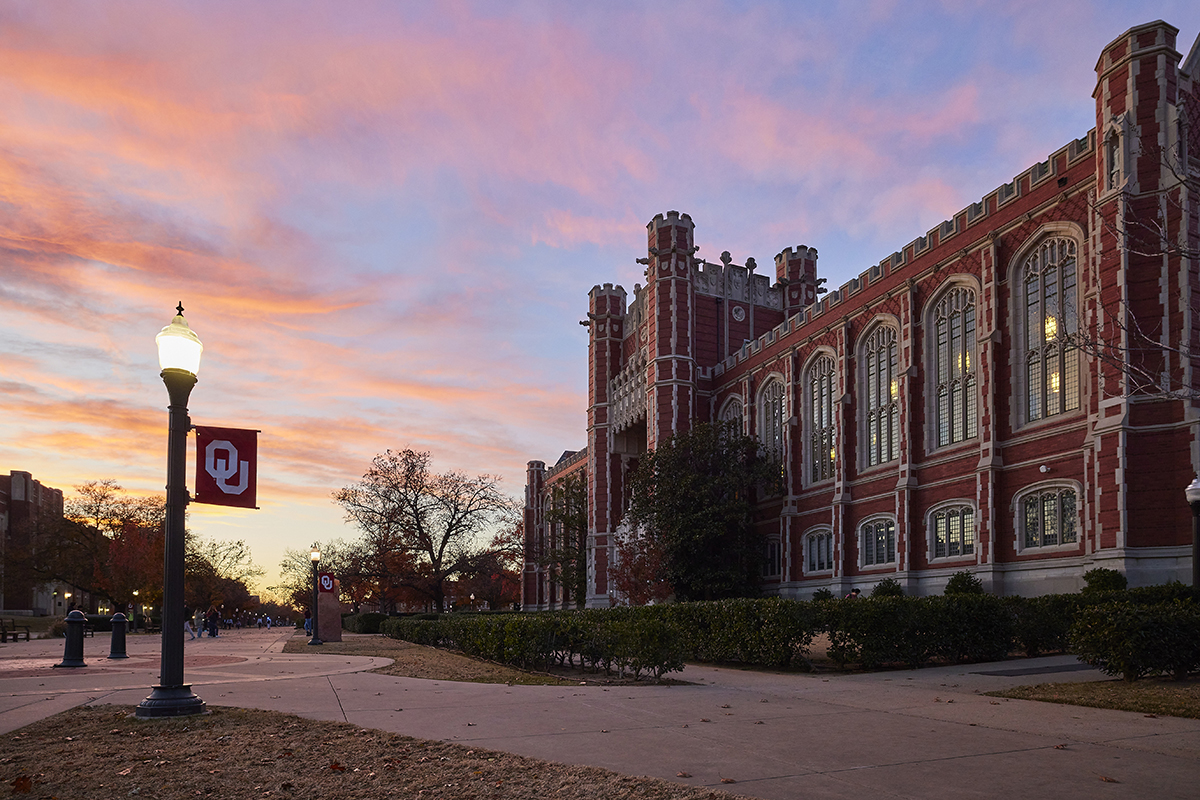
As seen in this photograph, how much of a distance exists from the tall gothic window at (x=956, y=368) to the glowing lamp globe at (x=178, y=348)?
2712cm

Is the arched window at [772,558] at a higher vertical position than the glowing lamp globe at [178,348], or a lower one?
lower

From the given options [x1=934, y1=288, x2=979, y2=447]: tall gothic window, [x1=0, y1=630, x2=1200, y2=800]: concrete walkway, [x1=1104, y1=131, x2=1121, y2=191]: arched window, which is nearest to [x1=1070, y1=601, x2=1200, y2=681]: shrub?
[x1=0, y1=630, x2=1200, y2=800]: concrete walkway

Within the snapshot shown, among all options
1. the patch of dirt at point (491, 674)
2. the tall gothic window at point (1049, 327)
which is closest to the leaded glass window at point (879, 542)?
the tall gothic window at point (1049, 327)

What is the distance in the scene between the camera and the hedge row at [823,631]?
15023mm

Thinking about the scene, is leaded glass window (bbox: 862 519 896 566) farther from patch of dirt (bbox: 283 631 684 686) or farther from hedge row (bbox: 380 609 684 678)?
patch of dirt (bbox: 283 631 684 686)

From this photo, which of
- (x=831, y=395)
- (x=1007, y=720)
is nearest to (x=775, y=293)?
(x=831, y=395)

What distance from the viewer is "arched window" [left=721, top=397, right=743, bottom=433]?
48028 mm

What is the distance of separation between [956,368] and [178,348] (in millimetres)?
28606

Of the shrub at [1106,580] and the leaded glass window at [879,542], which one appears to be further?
the leaded glass window at [879,542]

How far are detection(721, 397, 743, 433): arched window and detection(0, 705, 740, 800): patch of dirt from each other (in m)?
40.3

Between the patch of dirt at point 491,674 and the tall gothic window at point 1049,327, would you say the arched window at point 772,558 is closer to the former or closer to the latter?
the tall gothic window at point 1049,327

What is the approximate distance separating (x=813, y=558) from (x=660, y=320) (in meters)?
16.4

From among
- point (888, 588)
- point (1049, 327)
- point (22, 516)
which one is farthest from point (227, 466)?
point (22, 516)

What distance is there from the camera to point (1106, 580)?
22453mm
